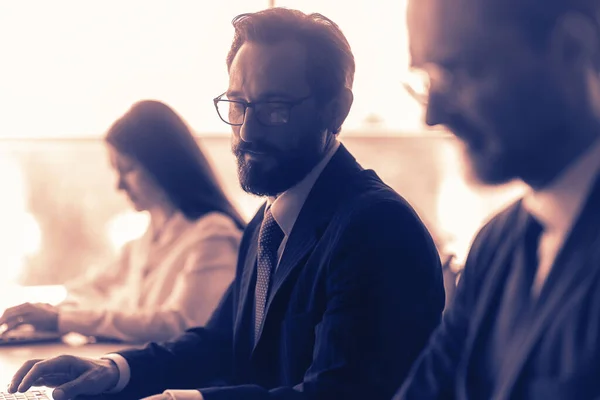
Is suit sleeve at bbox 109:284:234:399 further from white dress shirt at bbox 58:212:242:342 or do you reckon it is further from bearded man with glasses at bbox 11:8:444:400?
white dress shirt at bbox 58:212:242:342

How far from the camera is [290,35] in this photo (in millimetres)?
1564

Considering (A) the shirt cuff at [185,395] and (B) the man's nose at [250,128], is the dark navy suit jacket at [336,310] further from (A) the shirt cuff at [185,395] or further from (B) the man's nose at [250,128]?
(B) the man's nose at [250,128]

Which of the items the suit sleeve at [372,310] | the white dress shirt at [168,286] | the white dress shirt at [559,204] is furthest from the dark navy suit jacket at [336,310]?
the white dress shirt at [168,286]

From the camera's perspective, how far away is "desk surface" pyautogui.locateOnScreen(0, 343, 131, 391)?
202 centimetres

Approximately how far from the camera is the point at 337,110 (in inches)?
63.3

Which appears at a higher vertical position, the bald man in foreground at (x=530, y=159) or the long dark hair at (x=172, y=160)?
the bald man in foreground at (x=530, y=159)

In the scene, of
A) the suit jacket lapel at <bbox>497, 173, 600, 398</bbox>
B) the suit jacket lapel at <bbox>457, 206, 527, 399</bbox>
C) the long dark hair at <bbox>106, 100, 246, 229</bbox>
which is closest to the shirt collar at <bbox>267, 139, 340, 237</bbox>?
the suit jacket lapel at <bbox>457, 206, 527, 399</bbox>

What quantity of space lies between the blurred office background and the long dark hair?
1638mm

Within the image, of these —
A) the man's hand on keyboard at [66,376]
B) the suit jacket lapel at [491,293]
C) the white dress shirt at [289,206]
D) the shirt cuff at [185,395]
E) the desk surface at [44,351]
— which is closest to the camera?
the suit jacket lapel at [491,293]

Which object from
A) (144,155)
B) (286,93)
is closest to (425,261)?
(286,93)

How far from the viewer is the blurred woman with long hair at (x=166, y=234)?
7.66ft

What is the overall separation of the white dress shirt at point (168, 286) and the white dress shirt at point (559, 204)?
1525 mm

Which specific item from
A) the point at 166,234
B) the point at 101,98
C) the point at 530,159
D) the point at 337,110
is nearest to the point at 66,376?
the point at 337,110

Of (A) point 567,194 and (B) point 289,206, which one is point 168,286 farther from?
(A) point 567,194
